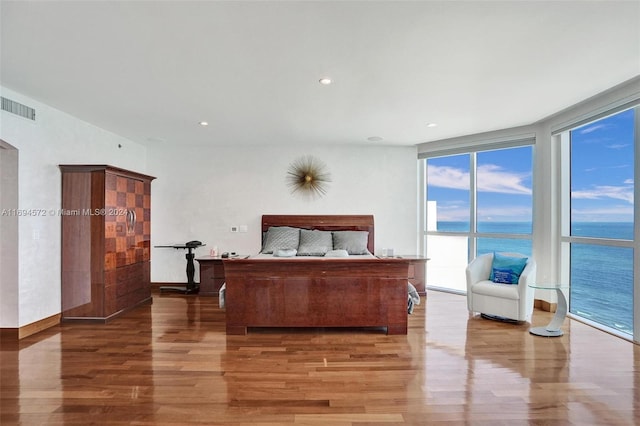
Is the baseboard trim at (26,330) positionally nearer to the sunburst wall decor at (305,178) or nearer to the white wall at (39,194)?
the white wall at (39,194)

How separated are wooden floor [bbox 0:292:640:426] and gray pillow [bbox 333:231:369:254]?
1.71 metres

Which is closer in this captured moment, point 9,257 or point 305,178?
point 9,257

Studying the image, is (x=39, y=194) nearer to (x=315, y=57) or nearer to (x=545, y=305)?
(x=315, y=57)

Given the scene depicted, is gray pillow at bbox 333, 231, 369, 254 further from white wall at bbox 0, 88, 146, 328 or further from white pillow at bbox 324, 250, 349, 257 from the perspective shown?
white wall at bbox 0, 88, 146, 328

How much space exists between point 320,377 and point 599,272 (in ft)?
15.2

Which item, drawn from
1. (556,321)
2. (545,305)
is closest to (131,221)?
(556,321)

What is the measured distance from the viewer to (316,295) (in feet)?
11.8

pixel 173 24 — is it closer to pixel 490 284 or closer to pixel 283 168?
pixel 283 168

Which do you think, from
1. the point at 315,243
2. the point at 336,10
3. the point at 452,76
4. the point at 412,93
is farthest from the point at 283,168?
the point at 336,10

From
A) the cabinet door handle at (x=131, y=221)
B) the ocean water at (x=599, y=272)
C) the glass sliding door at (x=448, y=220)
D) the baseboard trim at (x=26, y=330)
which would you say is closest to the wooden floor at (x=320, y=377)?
the baseboard trim at (x=26, y=330)

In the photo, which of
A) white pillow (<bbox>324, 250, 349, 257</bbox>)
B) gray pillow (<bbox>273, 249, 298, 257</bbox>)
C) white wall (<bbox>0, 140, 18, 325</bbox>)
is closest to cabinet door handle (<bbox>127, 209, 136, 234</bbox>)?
white wall (<bbox>0, 140, 18, 325</bbox>)

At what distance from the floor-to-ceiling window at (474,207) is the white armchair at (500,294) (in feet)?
3.03

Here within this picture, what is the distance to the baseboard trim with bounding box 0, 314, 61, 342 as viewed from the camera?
3.52 metres

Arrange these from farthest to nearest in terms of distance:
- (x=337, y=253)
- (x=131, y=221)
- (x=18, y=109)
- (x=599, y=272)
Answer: (x=337, y=253) → (x=599, y=272) → (x=131, y=221) → (x=18, y=109)
